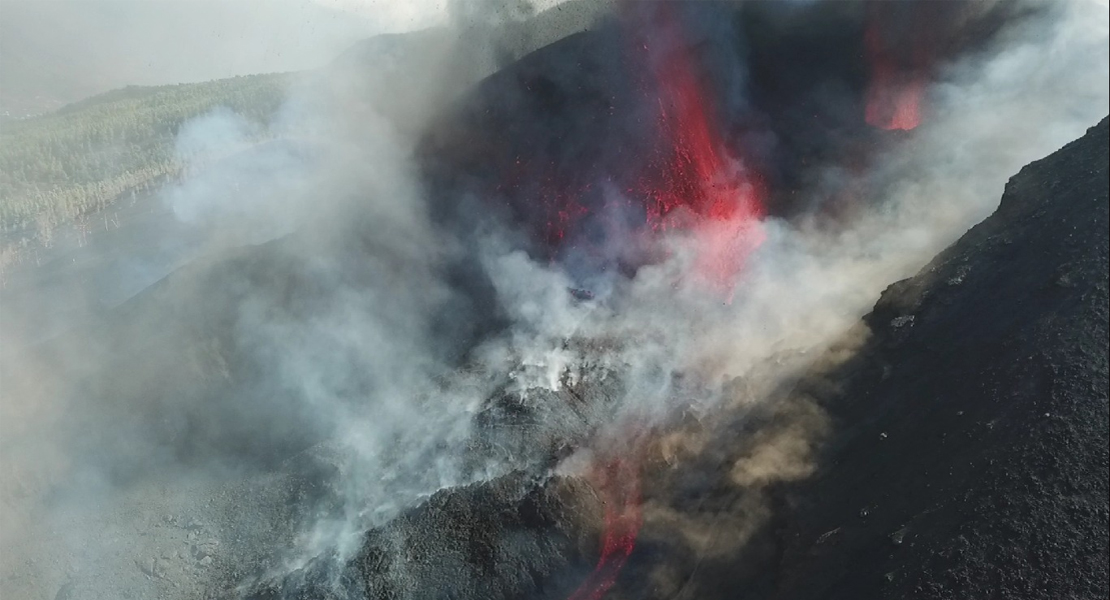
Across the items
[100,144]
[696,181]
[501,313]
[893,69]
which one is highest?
[100,144]

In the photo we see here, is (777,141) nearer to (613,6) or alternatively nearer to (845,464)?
(613,6)

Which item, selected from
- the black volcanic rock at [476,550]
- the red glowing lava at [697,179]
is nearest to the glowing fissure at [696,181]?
the red glowing lava at [697,179]

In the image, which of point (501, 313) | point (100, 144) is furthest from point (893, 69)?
point (100, 144)

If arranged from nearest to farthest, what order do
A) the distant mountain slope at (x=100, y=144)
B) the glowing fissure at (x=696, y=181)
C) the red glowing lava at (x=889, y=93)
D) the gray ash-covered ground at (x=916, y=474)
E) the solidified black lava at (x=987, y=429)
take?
1. the solidified black lava at (x=987, y=429)
2. the gray ash-covered ground at (x=916, y=474)
3. the glowing fissure at (x=696, y=181)
4. the red glowing lava at (x=889, y=93)
5. the distant mountain slope at (x=100, y=144)

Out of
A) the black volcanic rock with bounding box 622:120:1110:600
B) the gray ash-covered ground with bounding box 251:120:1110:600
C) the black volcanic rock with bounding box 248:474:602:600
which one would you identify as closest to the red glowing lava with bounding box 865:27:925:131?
the black volcanic rock with bounding box 622:120:1110:600

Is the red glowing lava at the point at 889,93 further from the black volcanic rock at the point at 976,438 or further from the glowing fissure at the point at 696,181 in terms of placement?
the black volcanic rock at the point at 976,438

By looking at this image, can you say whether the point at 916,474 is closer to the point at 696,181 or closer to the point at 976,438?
the point at 976,438

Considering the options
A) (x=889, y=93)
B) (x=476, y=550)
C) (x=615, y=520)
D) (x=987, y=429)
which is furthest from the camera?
(x=889, y=93)

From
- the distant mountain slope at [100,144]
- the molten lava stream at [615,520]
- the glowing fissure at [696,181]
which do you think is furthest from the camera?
the distant mountain slope at [100,144]
